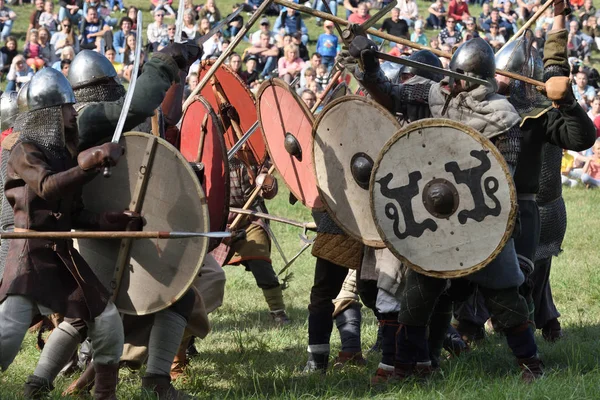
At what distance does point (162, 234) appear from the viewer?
401cm

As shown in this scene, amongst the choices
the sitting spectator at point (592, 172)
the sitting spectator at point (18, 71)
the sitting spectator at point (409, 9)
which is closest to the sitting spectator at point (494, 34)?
the sitting spectator at point (409, 9)

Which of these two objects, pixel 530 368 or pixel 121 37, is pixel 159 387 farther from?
pixel 121 37

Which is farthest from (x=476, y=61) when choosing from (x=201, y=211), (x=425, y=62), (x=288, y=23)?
(x=288, y=23)

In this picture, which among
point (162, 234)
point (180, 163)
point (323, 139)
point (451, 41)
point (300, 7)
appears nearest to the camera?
point (162, 234)

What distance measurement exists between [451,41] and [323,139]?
41.1 feet

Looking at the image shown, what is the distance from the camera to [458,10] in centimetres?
2047

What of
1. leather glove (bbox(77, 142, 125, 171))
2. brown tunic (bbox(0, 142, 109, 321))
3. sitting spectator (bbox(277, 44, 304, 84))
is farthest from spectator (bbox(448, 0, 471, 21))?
leather glove (bbox(77, 142, 125, 171))

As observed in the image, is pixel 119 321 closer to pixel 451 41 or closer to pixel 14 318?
pixel 14 318

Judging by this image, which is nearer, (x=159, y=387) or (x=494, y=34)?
(x=159, y=387)

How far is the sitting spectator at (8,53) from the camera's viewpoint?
17469 millimetres

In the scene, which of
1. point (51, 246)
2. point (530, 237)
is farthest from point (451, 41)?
point (51, 246)

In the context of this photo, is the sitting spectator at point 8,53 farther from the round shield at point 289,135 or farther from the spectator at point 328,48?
the round shield at point 289,135

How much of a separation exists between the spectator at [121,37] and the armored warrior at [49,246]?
41.2 feet

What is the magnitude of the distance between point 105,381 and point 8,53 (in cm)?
1441
